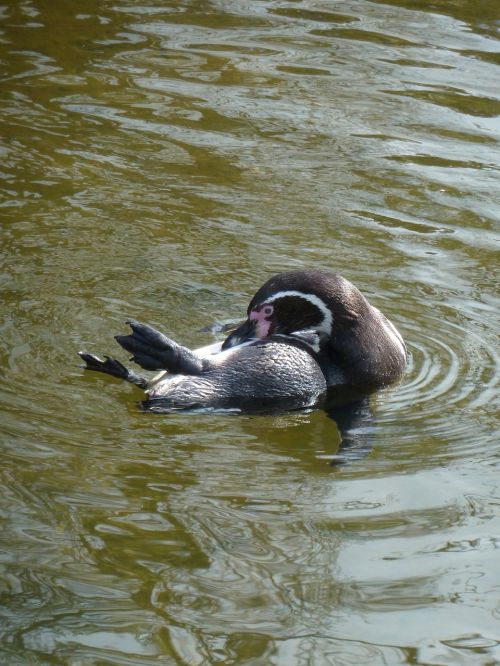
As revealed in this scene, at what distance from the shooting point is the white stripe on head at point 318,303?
6574 millimetres

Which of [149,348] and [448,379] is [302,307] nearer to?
[448,379]

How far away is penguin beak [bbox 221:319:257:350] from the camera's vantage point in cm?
663

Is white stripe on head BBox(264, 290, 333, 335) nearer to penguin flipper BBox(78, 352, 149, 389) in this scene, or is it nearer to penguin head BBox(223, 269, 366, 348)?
penguin head BBox(223, 269, 366, 348)

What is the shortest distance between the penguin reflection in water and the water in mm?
114

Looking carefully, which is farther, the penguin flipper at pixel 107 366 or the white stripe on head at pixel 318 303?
the white stripe on head at pixel 318 303

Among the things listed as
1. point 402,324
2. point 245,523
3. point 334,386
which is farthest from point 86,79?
point 245,523

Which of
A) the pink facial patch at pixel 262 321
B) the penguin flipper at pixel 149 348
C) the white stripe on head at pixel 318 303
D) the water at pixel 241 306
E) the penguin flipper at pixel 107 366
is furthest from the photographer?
the pink facial patch at pixel 262 321

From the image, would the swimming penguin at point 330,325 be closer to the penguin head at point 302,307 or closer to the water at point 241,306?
the penguin head at point 302,307

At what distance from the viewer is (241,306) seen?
7.49 metres

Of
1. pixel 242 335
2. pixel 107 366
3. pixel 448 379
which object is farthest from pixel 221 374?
pixel 448 379

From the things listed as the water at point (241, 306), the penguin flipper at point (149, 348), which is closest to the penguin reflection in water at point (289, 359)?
the penguin flipper at point (149, 348)

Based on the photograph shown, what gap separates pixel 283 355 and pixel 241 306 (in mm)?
1265

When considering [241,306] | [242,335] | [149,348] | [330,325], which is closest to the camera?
[149,348]

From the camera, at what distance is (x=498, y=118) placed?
35.3 feet
